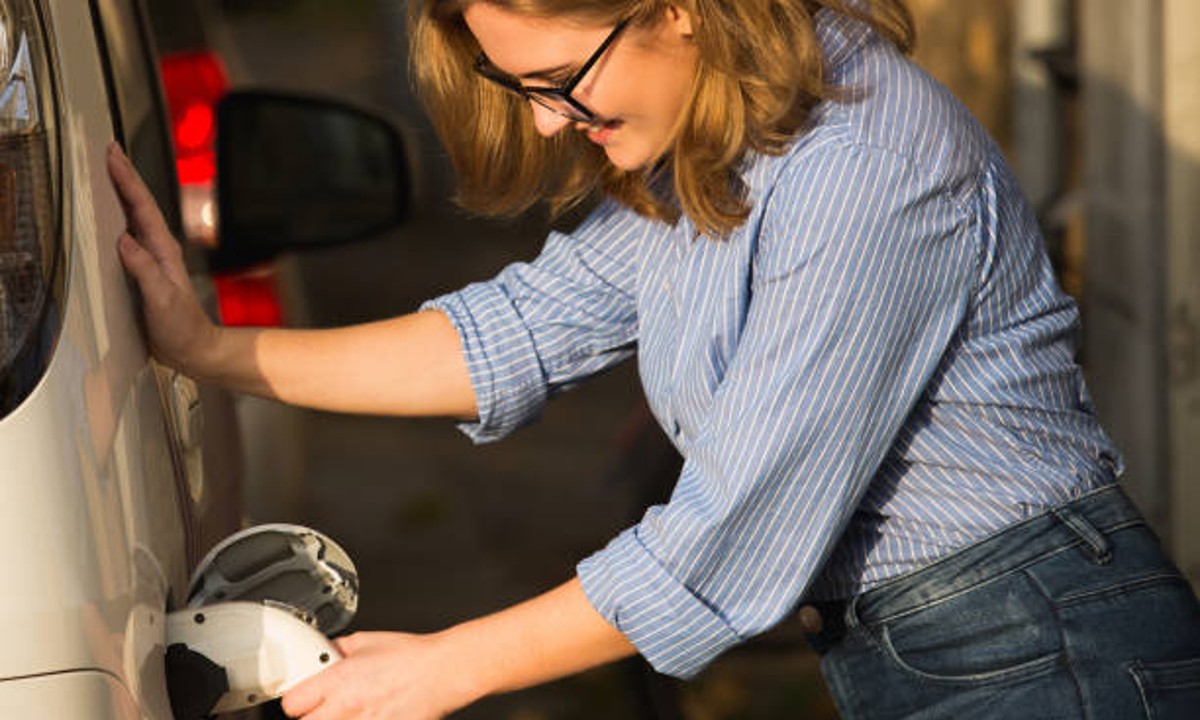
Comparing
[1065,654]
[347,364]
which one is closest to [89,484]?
[347,364]

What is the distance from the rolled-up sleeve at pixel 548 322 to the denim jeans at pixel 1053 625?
57 cm

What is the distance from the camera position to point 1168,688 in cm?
217

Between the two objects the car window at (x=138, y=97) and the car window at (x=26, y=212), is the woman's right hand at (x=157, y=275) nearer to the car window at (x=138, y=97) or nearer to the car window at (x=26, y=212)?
the car window at (x=138, y=97)

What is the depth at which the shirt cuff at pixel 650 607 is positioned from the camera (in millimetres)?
2074

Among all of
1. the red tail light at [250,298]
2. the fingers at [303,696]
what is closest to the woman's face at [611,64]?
the fingers at [303,696]

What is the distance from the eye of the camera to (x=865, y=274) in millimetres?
1948

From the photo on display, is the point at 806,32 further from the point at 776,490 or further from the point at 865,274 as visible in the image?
the point at 776,490

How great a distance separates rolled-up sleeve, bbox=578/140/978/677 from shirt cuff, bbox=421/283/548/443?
0.51 meters

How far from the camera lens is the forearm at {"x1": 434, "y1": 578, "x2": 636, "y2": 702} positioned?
2109mm

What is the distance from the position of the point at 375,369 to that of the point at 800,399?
0.82 metres

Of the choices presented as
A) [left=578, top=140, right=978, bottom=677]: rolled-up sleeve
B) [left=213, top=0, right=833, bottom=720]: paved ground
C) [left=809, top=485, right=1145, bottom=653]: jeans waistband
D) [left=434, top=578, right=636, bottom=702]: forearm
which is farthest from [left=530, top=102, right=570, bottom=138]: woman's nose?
[left=213, top=0, right=833, bottom=720]: paved ground

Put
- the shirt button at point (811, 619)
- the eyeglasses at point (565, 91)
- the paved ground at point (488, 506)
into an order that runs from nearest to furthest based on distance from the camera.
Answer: the eyeglasses at point (565, 91), the shirt button at point (811, 619), the paved ground at point (488, 506)

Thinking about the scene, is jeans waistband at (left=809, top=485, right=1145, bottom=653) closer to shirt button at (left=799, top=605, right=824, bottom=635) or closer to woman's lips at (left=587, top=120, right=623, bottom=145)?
shirt button at (left=799, top=605, right=824, bottom=635)

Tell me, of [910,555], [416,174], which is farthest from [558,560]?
[910,555]
